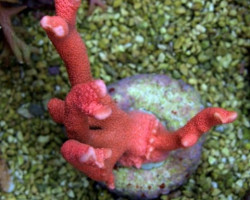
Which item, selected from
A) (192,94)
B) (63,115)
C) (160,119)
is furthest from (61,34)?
(192,94)

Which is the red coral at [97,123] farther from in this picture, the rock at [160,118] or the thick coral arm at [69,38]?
the rock at [160,118]

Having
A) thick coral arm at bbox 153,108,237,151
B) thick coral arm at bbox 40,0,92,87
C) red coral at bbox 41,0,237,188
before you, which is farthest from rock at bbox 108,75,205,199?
thick coral arm at bbox 40,0,92,87

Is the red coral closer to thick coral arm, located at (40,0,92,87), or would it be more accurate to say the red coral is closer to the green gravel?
thick coral arm, located at (40,0,92,87)

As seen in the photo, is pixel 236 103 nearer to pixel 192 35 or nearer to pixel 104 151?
pixel 192 35

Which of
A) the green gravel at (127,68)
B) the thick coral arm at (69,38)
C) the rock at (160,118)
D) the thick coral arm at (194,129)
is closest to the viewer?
the thick coral arm at (69,38)

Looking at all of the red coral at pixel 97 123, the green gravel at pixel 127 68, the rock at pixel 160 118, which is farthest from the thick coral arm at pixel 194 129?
the green gravel at pixel 127 68

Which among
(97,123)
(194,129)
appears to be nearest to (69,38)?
(97,123)
